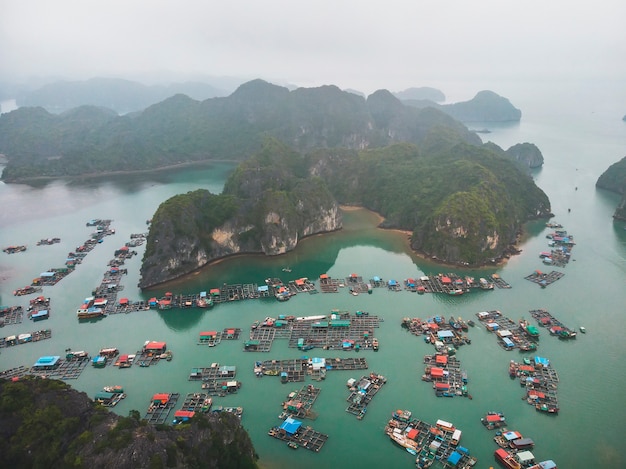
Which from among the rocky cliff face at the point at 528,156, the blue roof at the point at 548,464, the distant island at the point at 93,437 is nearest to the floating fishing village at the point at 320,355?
the blue roof at the point at 548,464

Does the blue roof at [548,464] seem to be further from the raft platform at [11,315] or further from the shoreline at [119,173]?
the shoreline at [119,173]

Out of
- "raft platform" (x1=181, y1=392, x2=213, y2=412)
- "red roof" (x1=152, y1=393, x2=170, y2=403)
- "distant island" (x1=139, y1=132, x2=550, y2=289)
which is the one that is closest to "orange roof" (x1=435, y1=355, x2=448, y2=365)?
"raft platform" (x1=181, y1=392, x2=213, y2=412)

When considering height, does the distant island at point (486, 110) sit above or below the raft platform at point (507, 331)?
above

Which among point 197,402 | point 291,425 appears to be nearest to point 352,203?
point 197,402

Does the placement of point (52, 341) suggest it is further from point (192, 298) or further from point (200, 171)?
point (200, 171)

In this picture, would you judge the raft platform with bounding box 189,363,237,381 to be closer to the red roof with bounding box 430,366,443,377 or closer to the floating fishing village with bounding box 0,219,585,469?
the floating fishing village with bounding box 0,219,585,469

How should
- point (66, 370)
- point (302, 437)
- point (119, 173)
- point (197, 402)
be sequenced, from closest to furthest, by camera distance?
point (302, 437) < point (197, 402) < point (66, 370) < point (119, 173)

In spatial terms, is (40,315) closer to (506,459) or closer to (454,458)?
(454,458)
